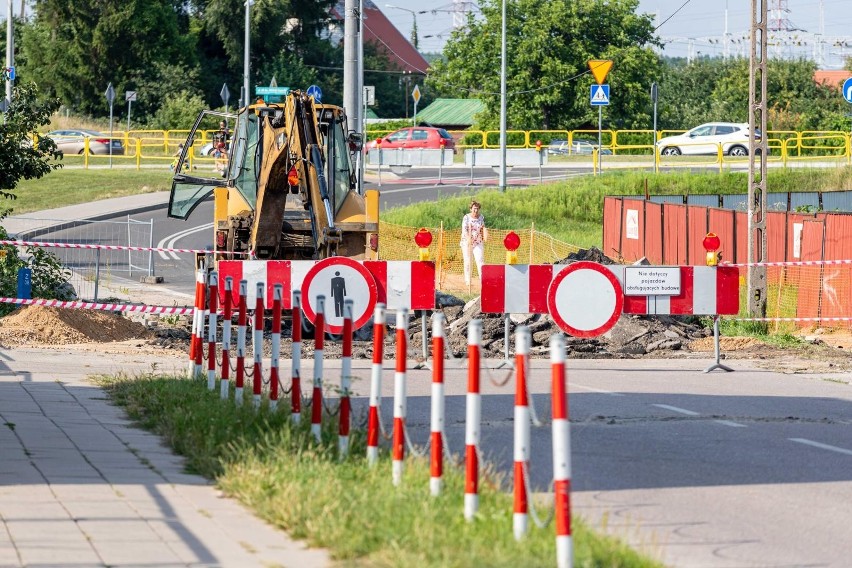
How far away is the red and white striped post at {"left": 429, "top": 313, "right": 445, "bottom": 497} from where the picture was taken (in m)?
7.44

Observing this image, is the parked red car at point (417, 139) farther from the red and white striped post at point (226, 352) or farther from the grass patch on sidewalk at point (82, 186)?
the red and white striped post at point (226, 352)

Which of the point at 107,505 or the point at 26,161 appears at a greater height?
the point at 26,161

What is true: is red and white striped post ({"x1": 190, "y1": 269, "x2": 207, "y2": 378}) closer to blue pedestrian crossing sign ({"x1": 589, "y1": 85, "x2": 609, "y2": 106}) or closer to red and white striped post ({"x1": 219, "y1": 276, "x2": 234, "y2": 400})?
red and white striped post ({"x1": 219, "y1": 276, "x2": 234, "y2": 400})

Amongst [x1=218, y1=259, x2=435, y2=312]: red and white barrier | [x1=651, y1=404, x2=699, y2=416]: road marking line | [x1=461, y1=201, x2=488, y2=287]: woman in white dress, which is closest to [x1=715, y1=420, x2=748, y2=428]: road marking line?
[x1=651, y1=404, x2=699, y2=416]: road marking line

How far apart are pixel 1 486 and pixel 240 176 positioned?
12.3m

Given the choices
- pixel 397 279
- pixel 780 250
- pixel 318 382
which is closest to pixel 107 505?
pixel 318 382

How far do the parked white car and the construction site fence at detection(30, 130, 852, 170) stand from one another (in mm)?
813

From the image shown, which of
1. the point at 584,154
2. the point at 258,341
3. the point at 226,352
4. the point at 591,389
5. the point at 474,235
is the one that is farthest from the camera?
the point at 584,154

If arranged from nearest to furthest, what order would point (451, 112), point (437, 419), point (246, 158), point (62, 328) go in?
point (437, 419)
point (62, 328)
point (246, 158)
point (451, 112)

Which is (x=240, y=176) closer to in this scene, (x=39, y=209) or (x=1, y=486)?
(x=1, y=486)

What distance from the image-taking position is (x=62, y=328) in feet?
59.4

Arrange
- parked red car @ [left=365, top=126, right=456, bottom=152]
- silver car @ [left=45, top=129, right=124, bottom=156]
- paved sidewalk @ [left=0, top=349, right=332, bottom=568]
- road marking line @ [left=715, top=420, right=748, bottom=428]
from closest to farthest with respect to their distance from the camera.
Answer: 1. paved sidewalk @ [left=0, top=349, right=332, bottom=568]
2. road marking line @ [left=715, top=420, right=748, bottom=428]
3. silver car @ [left=45, top=129, right=124, bottom=156]
4. parked red car @ [left=365, top=126, right=456, bottom=152]

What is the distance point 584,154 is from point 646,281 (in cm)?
4622

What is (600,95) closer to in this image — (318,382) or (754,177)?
(754,177)
